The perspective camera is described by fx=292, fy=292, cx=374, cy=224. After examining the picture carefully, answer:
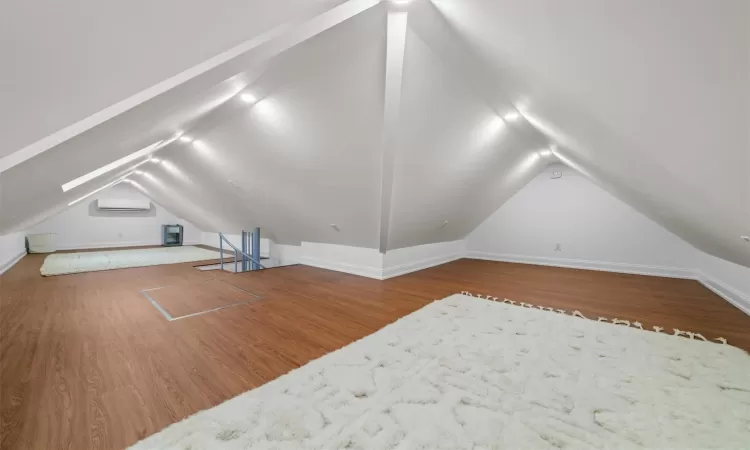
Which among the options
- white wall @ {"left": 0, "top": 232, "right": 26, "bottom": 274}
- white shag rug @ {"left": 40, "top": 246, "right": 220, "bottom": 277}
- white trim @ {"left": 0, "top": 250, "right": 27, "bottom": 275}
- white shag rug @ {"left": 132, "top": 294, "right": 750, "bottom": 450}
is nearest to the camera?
white shag rug @ {"left": 132, "top": 294, "right": 750, "bottom": 450}

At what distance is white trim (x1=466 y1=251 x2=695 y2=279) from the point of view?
5.46 meters

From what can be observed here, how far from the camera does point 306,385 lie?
181 cm

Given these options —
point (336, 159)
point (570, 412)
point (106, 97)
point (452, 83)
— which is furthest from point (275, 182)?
point (570, 412)

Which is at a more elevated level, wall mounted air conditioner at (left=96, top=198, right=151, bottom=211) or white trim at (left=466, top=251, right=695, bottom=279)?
wall mounted air conditioner at (left=96, top=198, right=151, bottom=211)

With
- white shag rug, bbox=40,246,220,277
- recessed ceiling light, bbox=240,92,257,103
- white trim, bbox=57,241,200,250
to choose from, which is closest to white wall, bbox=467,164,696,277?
recessed ceiling light, bbox=240,92,257,103

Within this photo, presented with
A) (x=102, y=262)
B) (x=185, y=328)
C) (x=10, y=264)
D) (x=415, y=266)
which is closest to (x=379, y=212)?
(x=415, y=266)

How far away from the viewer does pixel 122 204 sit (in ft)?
32.1

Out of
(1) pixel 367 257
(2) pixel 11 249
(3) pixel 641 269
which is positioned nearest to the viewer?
(1) pixel 367 257

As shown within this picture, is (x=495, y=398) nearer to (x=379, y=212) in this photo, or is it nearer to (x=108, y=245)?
(x=379, y=212)

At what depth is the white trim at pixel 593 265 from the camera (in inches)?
215

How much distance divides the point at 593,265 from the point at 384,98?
6.06m

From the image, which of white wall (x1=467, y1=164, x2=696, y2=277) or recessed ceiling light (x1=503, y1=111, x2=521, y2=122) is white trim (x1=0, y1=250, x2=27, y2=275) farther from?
white wall (x1=467, y1=164, x2=696, y2=277)

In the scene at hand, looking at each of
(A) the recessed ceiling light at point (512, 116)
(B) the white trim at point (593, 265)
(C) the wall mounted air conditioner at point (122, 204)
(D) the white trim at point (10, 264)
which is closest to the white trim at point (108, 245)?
(C) the wall mounted air conditioner at point (122, 204)

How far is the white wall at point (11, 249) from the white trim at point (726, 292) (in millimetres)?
11322
